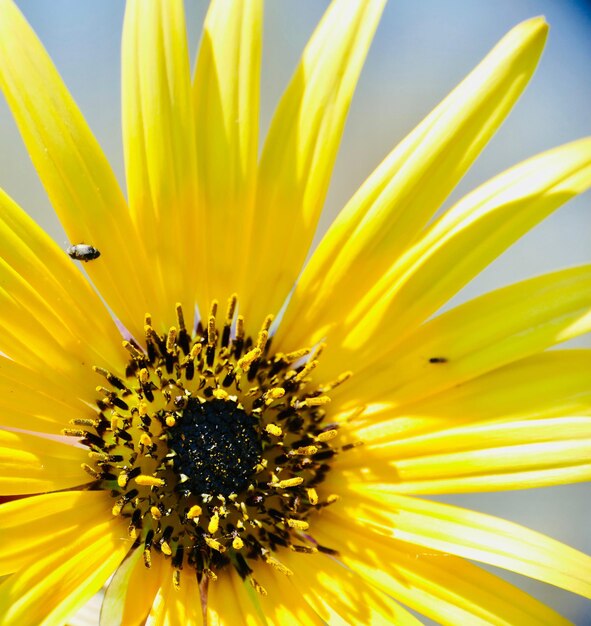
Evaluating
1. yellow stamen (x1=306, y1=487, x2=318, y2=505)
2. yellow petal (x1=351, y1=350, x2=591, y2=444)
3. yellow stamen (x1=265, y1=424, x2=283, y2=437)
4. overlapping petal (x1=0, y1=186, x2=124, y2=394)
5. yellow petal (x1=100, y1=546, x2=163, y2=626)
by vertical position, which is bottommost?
yellow petal (x1=100, y1=546, x2=163, y2=626)

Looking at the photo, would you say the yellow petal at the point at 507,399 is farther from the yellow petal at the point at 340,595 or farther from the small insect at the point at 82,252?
the small insect at the point at 82,252

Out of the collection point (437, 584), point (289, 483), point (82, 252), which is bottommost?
point (437, 584)

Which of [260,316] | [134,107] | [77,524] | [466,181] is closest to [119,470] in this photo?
[77,524]

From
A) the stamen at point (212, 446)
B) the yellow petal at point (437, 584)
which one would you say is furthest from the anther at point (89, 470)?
the yellow petal at point (437, 584)

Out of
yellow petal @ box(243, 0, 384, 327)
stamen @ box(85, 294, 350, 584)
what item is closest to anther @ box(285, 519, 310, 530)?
stamen @ box(85, 294, 350, 584)

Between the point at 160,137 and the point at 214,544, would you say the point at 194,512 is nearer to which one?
the point at 214,544

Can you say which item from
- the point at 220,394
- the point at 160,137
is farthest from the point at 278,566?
the point at 160,137

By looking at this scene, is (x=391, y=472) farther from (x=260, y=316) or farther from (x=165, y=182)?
(x=165, y=182)

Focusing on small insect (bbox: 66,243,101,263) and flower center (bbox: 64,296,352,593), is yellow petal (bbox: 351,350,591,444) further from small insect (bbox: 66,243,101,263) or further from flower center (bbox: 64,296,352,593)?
small insect (bbox: 66,243,101,263)
